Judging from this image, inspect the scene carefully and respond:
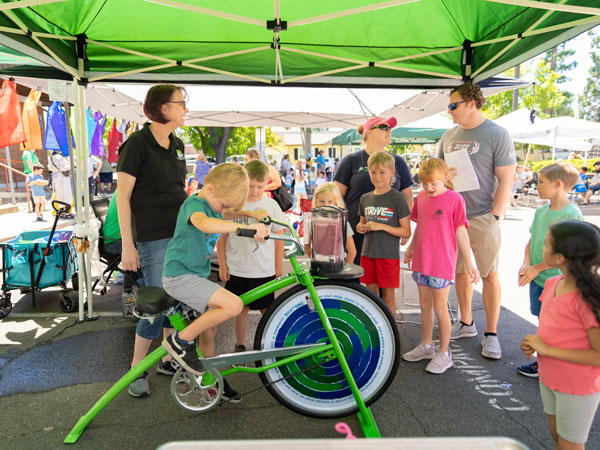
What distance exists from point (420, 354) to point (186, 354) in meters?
2.02

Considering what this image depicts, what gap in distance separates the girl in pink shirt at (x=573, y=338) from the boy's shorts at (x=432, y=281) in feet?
4.35

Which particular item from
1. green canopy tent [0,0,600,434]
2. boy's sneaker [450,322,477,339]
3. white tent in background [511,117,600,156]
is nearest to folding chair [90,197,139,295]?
green canopy tent [0,0,600,434]

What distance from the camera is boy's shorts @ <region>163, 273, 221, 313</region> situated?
2549 millimetres

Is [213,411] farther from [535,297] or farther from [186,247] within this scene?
[535,297]

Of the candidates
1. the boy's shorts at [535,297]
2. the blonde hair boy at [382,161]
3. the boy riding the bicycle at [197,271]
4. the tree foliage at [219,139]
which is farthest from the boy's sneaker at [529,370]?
the tree foliage at [219,139]

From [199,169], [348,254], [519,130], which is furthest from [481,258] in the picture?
[519,130]

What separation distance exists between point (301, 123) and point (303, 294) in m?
8.02

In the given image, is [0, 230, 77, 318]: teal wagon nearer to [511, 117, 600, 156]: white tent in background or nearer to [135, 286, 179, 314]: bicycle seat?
[135, 286, 179, 314]: bicycle seat

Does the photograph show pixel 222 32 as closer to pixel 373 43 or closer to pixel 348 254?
pixel 373 43

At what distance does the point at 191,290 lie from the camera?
2.55m

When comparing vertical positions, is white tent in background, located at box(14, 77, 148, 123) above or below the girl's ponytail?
above

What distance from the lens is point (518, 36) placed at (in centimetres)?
366

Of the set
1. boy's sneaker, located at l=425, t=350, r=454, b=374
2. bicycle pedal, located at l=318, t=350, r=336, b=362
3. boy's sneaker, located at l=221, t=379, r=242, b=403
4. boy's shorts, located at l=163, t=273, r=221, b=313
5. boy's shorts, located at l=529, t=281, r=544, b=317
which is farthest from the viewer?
boy's sneaker, located at l=425, t=350, r=454, b=374

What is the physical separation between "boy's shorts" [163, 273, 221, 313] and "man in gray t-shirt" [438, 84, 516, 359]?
7.63 ft
